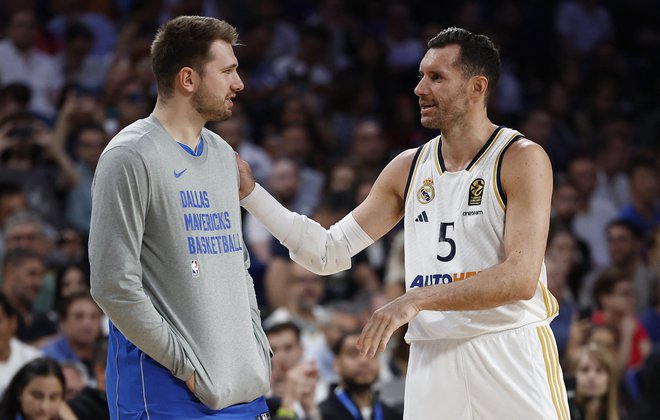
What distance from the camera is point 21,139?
9445 mm

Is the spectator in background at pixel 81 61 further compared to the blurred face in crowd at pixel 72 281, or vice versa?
the spectator in background at pixel 81 61

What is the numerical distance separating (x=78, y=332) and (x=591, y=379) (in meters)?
3.68

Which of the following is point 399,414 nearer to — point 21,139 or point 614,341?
point 614,341

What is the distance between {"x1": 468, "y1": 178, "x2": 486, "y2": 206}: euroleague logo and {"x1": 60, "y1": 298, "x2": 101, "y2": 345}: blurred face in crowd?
396 cm

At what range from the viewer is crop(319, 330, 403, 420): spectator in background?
7164 millimetres

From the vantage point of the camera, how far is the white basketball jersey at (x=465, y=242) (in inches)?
178

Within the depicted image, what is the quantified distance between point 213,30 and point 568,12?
37.5ft

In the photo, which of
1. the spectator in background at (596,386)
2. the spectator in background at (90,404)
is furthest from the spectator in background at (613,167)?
the spectator in background at (90,404)

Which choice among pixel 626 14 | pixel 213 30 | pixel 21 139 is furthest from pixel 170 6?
pixel 213 30

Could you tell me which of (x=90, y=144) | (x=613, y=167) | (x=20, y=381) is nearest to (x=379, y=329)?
(x=20, y=381)

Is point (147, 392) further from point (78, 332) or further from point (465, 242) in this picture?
point (78, 332)

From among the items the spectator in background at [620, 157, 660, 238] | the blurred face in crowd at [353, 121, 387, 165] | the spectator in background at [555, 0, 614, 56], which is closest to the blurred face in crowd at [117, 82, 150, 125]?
the blurred face in crowd at [353, 121, 387, 165]

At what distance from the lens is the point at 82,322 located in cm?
771

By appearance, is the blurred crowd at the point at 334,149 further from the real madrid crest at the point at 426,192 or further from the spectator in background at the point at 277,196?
the real madrid crest at the point at 426,192
